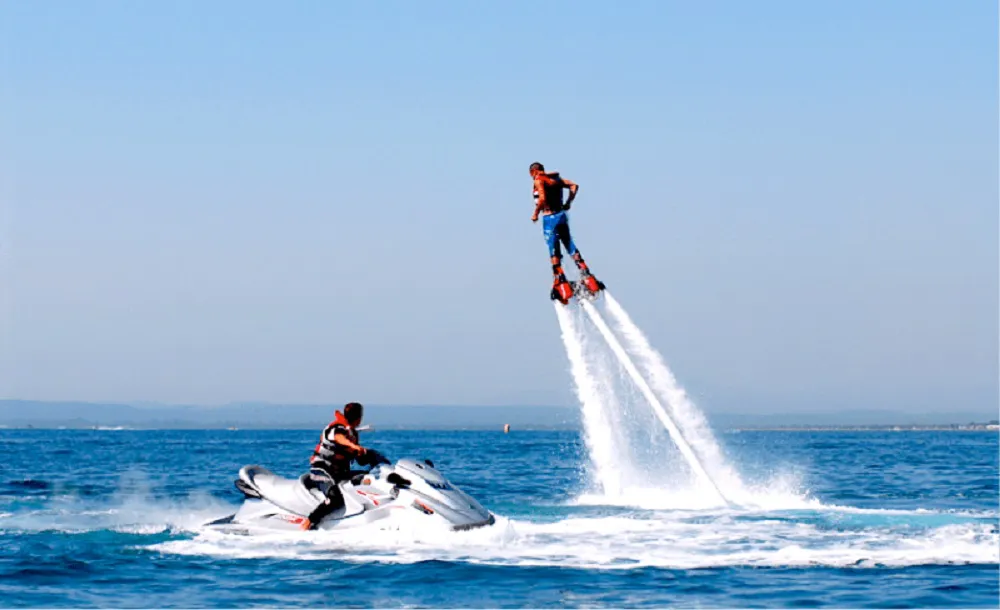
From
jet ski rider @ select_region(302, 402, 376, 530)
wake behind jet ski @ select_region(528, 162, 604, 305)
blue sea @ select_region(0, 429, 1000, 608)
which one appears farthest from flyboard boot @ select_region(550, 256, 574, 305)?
jet ski rider @ select_region(302, 402, 376, 530)

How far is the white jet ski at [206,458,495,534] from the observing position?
19.5 metres

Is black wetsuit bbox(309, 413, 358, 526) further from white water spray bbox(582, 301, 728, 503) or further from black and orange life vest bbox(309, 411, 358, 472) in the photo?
white water spray bbox(582, 301, 728, 503)

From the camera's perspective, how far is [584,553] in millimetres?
18875

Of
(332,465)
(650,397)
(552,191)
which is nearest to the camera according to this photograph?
(332,465)

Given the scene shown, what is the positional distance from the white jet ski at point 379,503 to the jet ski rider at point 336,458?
4.4 inches

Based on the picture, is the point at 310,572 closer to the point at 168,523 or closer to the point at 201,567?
the point at 201,567

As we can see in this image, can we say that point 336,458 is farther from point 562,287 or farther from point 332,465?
point 562,287

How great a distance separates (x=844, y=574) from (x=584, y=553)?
159 inches

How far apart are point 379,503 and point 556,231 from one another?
7.30m

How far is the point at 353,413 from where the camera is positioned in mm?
19547

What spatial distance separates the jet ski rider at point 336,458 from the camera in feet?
64.5

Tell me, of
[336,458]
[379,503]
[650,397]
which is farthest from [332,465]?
[650,397]

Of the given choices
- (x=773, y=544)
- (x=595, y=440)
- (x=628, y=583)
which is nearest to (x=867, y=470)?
(x=595, y=440)

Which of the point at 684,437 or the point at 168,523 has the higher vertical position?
the point at 684,437
